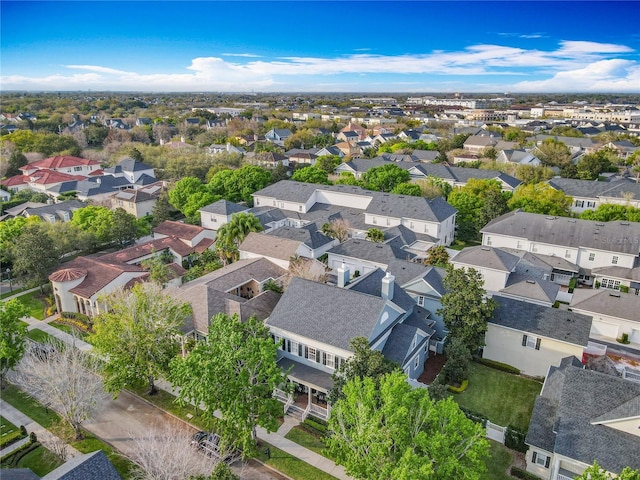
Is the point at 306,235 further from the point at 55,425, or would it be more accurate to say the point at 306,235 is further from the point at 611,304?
the point at 611,304

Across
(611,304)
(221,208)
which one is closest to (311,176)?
(221,208)

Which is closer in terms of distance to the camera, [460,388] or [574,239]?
[460,388]

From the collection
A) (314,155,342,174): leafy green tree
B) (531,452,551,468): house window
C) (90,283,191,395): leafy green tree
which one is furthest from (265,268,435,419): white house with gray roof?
(314,155,342,174): leafy green tree

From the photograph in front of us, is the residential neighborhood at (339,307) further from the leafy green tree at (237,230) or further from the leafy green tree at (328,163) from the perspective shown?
the leafy green tree at (328,163)

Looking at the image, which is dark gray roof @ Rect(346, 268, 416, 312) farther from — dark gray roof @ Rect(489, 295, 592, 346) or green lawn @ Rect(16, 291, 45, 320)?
green lawn @ Rect(16, 291, 45, 320)

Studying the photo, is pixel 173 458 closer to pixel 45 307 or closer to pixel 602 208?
pixel 45 307

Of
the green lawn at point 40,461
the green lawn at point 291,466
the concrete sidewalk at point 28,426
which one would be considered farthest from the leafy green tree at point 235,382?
the green lawn at point 40,461
